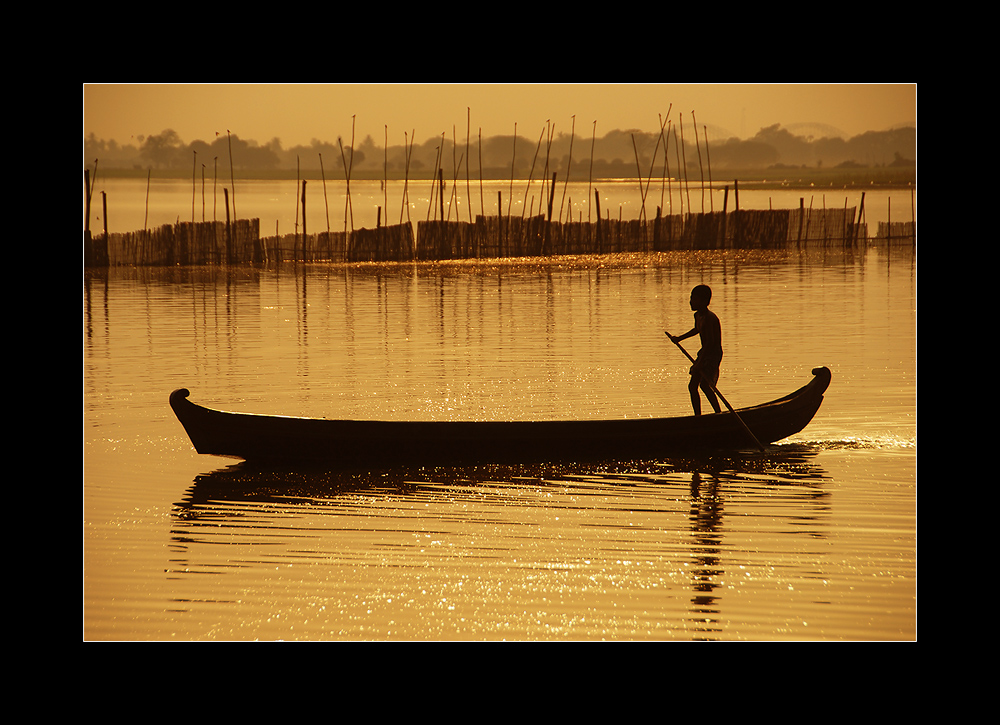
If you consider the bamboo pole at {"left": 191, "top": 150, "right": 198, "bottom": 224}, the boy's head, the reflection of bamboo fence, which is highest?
the bamboo pole at {"left": 191, "top": 150, "right": 198, "bottom": 224}

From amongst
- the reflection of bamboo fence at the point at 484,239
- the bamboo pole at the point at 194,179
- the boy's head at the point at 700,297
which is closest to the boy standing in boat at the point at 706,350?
the boy's head at the point at 700,297

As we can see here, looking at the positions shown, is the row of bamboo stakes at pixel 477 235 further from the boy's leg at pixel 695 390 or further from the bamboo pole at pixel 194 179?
the boy's leg at pixel 695 390

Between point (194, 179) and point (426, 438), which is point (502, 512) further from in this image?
point (194, 179)

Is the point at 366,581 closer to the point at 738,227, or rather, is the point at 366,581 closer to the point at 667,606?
the point at 667,606

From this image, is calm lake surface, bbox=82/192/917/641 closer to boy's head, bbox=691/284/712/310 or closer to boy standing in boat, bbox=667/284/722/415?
boy standing in boat, bbox=667/284/722/415

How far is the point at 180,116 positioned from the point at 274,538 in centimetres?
569

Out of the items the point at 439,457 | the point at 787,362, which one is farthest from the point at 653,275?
the point at 439,457

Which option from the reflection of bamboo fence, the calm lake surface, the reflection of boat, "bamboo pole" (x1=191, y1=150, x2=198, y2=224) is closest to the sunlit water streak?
the calm lake surface

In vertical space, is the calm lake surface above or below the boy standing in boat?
below

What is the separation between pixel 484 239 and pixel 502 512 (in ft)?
79.1

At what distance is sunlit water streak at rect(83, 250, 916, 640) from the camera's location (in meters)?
4.57

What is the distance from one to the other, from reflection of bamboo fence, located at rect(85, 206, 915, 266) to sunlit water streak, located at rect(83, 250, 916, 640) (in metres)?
14.8

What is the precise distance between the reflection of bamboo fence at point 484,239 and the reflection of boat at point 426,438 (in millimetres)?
20484

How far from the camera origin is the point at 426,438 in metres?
6.94
